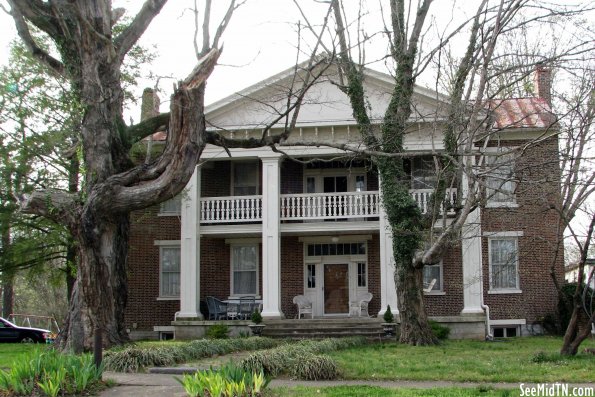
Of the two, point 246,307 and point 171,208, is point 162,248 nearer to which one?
point 171,208

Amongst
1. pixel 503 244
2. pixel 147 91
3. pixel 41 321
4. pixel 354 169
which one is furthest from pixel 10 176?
pixel 41 321

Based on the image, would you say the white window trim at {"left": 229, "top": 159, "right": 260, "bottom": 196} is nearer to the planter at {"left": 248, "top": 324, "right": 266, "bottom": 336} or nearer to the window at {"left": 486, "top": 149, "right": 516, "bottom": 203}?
the planter at {"left": 248, "top": 324, "right": 266, "bottom": 336}

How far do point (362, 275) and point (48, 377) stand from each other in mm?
16475

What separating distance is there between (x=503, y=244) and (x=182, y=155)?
1449 cm

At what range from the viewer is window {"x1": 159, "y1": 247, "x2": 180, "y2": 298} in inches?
974

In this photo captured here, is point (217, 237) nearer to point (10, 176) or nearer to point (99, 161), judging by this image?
point (10, 176)

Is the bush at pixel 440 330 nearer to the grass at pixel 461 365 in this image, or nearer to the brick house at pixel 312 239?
the brick house at pixel 312 239

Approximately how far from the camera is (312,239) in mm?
24359

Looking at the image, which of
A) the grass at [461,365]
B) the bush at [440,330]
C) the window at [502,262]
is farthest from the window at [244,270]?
the grass at [461,365]

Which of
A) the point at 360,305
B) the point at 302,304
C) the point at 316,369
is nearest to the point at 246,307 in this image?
the point at 302,304

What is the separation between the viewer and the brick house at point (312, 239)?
22.0m

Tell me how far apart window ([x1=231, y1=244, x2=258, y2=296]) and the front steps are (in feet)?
9.85

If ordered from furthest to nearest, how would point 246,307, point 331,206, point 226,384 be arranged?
point 331,206, point 246,307, point 226,384

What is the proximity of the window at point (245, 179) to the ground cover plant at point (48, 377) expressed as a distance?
1593 cm
